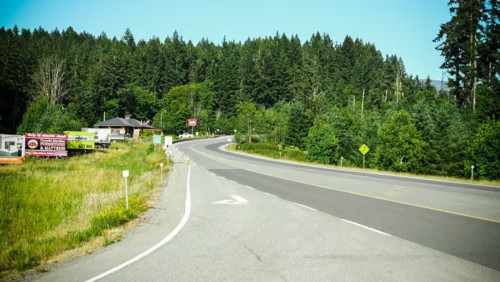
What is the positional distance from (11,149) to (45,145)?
356 centimetres

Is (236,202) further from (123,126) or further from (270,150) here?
(123,126)

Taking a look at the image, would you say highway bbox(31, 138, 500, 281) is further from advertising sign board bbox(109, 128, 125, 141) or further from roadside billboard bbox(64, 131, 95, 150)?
advertising sign board bbox(109, 128, 125, 141)

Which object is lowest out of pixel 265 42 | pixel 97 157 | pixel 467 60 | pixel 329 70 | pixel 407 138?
pixel 97 157

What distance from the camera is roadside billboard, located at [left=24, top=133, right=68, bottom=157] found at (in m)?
40.7

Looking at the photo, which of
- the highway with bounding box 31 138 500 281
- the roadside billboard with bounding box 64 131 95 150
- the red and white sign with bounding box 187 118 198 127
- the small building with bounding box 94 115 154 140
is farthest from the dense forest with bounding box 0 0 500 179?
the highway with bounding box 31 138 500 281

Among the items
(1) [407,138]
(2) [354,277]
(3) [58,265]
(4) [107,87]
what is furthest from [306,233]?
(4) [107,87]

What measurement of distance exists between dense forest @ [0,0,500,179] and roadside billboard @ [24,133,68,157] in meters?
18.5

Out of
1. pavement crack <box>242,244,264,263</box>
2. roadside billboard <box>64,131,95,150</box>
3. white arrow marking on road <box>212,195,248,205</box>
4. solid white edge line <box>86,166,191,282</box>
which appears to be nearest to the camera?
solid white edge line <box>86,166,191,282</box>

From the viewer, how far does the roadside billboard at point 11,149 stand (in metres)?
36.6

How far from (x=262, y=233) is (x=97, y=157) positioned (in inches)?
1685

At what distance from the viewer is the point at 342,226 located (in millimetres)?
8914

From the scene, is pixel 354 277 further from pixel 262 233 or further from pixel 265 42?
pixel 265 42

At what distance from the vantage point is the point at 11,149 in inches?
1545

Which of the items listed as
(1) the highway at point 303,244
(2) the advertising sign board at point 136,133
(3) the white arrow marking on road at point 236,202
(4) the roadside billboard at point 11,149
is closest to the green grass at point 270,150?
(2) the advertising sign board at point 136,133
